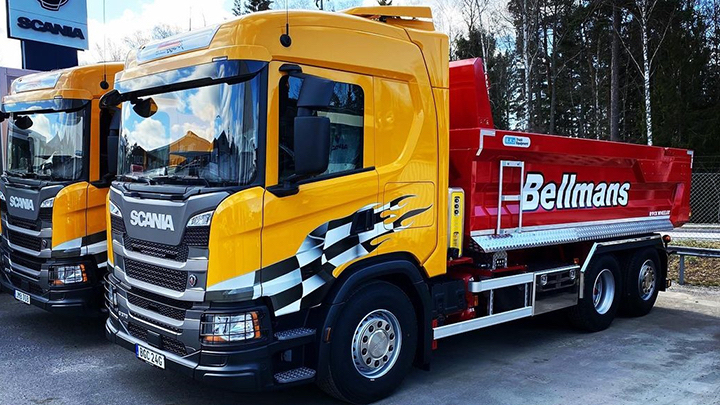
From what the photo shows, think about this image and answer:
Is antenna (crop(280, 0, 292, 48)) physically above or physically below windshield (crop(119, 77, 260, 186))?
above

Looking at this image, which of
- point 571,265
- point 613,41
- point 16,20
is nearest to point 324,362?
point 571,265

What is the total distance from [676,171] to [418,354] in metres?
5.45

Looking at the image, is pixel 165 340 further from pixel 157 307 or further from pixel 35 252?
pixel 35 252

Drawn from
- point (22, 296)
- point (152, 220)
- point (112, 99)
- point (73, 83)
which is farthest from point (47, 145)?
point (152, 220)

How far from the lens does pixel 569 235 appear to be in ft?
21.8

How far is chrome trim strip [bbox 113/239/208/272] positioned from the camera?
13.1ft

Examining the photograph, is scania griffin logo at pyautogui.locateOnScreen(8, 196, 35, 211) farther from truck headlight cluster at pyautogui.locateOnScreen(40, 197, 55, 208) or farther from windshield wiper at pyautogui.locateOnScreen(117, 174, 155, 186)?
windshield wiper at pyautogui.locateOnScreen(117, 174, 155, 186)

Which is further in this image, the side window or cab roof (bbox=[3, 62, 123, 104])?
cab roof (bbox=[3, 62, 123, 104])

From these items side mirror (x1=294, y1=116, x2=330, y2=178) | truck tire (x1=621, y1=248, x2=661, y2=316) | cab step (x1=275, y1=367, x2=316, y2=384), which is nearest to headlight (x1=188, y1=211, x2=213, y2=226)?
side mirror (x1=294, y1=116, x2=330, y2=178)

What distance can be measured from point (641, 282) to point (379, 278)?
16.0ft

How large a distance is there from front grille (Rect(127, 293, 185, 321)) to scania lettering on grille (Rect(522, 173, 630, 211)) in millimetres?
3635

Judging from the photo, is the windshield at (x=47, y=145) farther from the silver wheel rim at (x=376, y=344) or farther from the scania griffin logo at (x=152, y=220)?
the silver wheel rim at (x=376, y=344)

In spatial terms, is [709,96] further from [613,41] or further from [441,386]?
[441,386]

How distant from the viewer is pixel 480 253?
575 centimetres
